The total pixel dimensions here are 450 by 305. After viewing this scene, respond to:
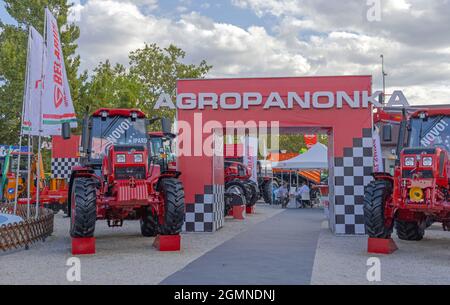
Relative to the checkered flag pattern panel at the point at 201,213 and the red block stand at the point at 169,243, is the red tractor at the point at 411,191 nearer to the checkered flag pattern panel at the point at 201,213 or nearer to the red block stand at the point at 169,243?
the red block stand at the point at 169,243

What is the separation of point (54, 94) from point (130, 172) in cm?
316

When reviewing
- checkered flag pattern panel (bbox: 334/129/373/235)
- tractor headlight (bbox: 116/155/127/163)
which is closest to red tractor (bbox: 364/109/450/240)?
checkered flag pattern panel (bbox: 334/129/373/235)

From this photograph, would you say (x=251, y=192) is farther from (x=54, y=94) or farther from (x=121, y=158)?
(x=121, y=158)

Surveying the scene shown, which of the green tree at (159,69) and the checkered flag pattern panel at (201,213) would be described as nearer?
the checkered flag pattern panel at (201,213)

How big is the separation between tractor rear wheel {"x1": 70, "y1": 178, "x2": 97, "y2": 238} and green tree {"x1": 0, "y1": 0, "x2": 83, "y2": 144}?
17365 mm

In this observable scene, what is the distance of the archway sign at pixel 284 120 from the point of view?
40.6ft

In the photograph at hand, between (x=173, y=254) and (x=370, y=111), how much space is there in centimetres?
589

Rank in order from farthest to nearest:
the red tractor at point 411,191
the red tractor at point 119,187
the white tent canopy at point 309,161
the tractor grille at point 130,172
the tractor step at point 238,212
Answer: the white tent canopy at point 309,161 < the tractor step at point 238,212 < the tractor grille at point 130,172 < the red tractor at point 119,187 < the red tractor at point 411,191

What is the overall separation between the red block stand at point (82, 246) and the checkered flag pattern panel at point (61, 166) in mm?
13305

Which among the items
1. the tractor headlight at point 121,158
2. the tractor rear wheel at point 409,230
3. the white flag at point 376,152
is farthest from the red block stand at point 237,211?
the tractor headlight at point 121,158

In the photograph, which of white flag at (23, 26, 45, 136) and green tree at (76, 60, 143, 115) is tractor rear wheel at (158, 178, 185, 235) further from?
green tree at (76, 60, 143, 115)

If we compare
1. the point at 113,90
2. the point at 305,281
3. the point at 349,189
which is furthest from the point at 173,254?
the point at 113,90

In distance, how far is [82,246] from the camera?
9.19 m

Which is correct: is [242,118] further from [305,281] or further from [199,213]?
[305,281]
